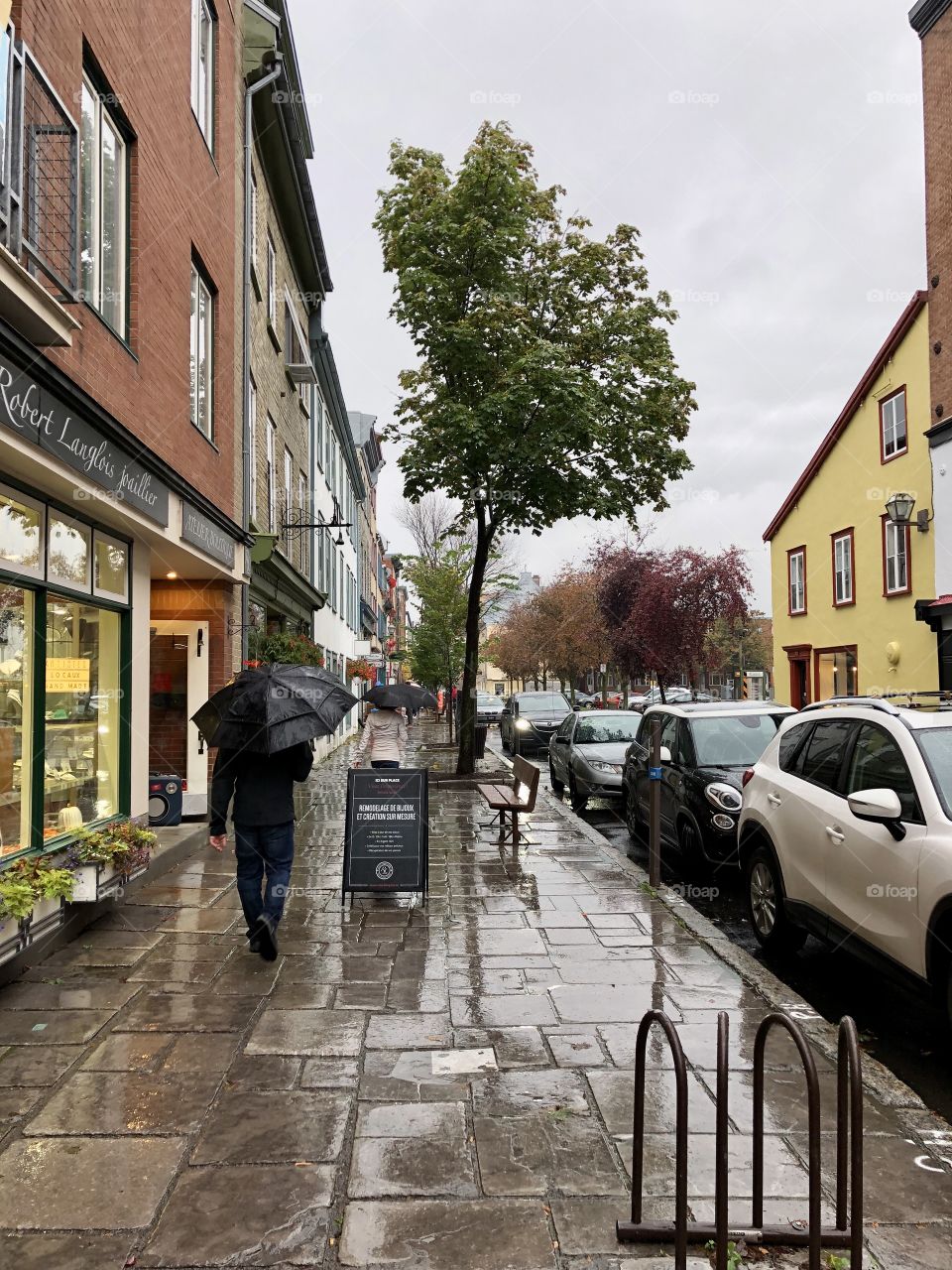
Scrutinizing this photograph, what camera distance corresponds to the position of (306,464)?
2155 cm

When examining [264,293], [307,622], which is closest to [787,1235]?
[264,293]

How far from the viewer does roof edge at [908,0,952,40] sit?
1777 cm

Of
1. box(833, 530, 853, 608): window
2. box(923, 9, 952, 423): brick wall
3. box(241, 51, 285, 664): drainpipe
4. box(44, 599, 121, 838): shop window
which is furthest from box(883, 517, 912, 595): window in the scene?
box(44, 599, 121, 838): shop window

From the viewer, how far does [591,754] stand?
14.1 meters

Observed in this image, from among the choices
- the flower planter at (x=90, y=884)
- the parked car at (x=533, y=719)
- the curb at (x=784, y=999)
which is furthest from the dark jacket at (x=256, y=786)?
the parked car at (x=533, y=719)

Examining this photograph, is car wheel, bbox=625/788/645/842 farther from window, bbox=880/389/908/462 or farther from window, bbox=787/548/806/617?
window, bbox=787/548/806/617

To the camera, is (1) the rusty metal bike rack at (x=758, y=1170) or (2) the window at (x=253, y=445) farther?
(2) the window at (x=253, y=445)

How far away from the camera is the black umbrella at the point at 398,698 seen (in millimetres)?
9906

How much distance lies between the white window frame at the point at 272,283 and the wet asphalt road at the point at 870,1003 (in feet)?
41.2

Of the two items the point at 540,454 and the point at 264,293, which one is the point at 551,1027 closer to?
the point at 540,454

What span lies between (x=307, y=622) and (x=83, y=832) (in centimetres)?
1443

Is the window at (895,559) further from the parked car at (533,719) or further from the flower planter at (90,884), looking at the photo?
the flower planter at (90,884)

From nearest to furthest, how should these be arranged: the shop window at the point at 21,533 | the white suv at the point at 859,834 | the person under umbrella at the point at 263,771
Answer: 1. the white suv at the point at 859,834
2. the person under umbrella at the point at 263,771
3. the shop window at the point at 21,533

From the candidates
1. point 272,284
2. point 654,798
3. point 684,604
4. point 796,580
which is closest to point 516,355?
point 272,284
